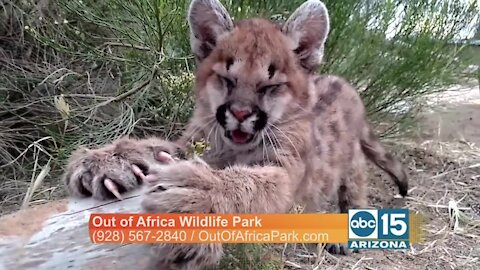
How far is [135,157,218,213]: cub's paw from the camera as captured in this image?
2035 mm

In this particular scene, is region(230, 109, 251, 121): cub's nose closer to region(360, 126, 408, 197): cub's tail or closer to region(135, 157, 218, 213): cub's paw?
region(135, 157, 218, 213): cub's paw

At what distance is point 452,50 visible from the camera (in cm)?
480

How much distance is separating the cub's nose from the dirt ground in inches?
34.0

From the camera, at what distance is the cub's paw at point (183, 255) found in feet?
6.66

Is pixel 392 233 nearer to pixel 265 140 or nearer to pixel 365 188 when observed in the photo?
pixel 265 140

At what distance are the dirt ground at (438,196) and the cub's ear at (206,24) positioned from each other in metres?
1.05

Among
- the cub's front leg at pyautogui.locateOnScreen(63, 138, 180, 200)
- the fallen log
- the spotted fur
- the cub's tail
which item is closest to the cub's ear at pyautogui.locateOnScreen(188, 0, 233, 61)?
the spotted fur

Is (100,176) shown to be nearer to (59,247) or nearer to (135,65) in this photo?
(59,247)

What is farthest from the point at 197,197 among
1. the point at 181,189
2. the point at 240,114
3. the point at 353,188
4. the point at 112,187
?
the point at 353,188

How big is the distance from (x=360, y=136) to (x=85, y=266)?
213 cm

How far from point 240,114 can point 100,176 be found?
0.57 m

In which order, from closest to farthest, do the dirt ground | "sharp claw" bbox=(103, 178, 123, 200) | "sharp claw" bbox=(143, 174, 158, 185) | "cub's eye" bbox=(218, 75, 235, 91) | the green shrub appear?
"sharp claw" bbox=(143, 174, 158, 185), "sharp claw" bbox=(103, 178, 123, 200), "cub's eye" bbox=(218, 75, 235, 91), the dirt ground, the green shrub

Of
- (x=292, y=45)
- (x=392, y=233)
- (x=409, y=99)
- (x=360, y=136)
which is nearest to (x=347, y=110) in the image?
(x=360, y=136)

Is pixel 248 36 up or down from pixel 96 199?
up
